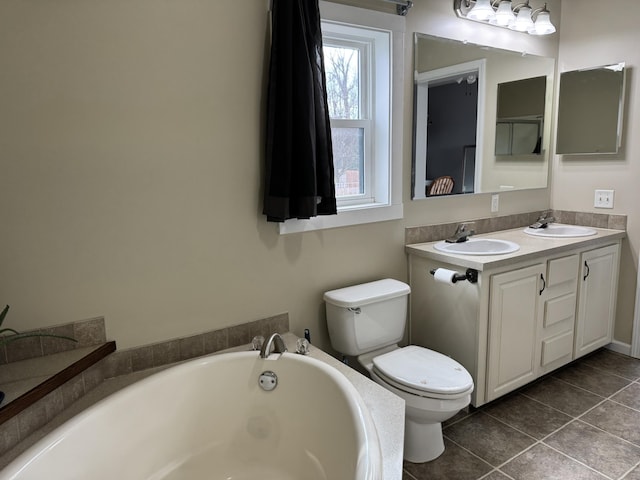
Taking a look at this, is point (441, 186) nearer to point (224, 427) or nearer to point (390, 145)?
point (390, 145)

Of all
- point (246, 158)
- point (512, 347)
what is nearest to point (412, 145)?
point (246, 158)

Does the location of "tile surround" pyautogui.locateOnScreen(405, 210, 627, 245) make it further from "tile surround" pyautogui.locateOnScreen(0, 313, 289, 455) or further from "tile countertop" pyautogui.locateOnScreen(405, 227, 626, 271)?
"tile surround" pyautogui.locateOnScreen(0, 313, 289, 455)

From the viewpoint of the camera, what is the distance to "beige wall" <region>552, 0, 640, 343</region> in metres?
2.88

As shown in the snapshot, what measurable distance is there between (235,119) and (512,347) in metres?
1.81

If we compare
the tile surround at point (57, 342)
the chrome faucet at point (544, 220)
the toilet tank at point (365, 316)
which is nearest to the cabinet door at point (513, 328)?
the toilet tank at point (365, 316)

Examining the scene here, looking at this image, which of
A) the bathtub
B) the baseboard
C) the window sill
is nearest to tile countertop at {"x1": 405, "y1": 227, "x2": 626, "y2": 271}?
the window sill

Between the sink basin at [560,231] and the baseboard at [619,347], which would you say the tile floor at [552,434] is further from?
the sink basin at [560,231]

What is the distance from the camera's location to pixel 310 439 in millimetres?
1667

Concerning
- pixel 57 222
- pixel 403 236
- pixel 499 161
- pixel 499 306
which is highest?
pixel 499 161

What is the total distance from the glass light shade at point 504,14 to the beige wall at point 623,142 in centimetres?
75

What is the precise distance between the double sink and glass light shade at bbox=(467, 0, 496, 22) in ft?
4.26

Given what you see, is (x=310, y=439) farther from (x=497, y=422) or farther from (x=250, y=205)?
(x=497, y=422)

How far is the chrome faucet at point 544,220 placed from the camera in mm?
3111

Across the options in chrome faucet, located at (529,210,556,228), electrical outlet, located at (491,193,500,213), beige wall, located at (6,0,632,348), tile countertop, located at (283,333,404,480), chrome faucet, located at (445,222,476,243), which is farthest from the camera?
chrome faucet, located at (529,210,556,228)
